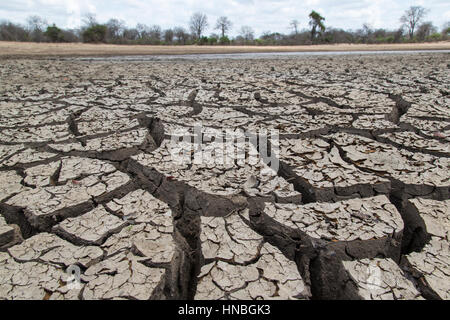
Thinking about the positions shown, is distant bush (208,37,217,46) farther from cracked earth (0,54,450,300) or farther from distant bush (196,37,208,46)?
cracked earth (0,54,450,300)

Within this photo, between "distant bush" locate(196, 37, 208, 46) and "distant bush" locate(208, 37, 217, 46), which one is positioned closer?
"distant bush" locate(196, 37, 208, 46)

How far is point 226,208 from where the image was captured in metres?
1.46

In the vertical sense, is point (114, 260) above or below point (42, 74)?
below

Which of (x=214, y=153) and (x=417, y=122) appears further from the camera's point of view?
(x=417, y=122)

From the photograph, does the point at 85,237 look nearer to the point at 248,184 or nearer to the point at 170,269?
the point at 170,269

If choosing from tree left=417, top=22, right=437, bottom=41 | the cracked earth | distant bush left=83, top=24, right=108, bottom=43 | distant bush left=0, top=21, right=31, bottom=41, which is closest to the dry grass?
distant bush left=83, top=24, right=108, bottom=43

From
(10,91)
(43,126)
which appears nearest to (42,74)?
(10,91)

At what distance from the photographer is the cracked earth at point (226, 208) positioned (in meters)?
1.06

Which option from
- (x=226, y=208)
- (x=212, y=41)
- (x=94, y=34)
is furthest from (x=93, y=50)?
(x=212, y=41)

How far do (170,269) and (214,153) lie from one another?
1.03m

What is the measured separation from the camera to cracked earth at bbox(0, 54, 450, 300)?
1.06 metres

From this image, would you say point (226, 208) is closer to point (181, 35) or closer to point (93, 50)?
point (93, 50)

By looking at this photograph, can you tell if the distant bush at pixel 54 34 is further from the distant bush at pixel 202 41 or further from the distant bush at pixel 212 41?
the distant bush at pixel 212 41
